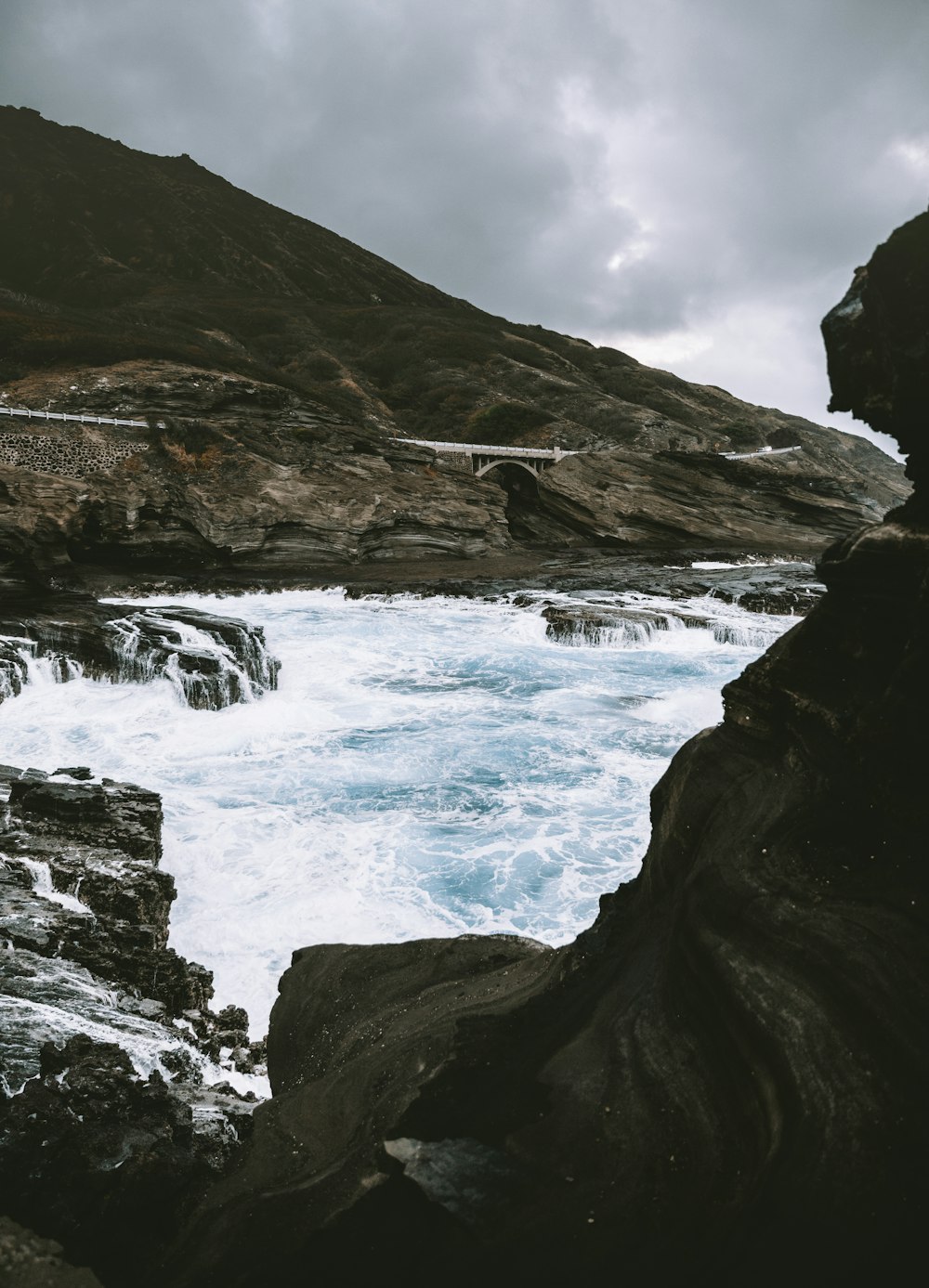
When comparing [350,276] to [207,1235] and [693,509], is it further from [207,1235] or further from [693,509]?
[207,1235]

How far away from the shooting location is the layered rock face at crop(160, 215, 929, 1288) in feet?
9.99

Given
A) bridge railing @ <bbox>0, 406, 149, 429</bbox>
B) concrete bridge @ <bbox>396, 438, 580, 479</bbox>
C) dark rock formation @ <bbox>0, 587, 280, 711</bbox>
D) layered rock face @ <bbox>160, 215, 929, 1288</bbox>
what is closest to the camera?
layered rock face @ <bbox>160, 215, 929, 1288</bbox>

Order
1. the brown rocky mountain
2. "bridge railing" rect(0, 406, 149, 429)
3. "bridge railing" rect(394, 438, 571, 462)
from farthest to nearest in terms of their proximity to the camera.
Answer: "bridge railing" rect(394, 438, 571, 462) < the brown rocky mountain < "bridge railing" rect(0, 406, 149, 429)

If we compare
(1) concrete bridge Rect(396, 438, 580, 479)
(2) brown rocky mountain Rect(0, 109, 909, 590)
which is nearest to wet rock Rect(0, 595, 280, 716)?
(2) brown rocky mountain Rect(0, 109, 909, 590)

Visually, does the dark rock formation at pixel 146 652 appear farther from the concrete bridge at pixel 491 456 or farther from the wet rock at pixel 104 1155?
the concrete bridge at pixel 491 456

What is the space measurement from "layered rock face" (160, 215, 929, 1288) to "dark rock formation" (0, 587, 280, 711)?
12332mm

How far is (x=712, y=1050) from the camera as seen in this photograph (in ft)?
12.3

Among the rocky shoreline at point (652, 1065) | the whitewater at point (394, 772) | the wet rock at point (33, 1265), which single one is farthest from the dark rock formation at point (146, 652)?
→ the wet rock at point (33, 1265)

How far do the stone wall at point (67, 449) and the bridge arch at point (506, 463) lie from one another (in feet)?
74.1

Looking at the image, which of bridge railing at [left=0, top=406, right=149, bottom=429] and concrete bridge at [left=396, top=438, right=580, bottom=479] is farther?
concrete bridge at [left=396, top=438, right=580, bottom=479]

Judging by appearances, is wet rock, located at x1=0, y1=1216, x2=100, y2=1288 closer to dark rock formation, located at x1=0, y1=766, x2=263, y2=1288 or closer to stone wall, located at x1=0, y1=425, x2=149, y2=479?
dark rock formation, located at x1=0, y1=766, x2=263, y2=1288

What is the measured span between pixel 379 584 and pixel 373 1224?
2902cm

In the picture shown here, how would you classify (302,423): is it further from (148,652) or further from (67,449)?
(148,652)

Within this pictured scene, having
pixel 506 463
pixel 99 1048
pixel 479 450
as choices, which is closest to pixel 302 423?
pixel 479 450
